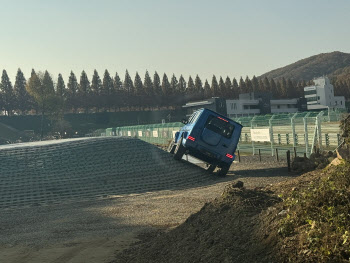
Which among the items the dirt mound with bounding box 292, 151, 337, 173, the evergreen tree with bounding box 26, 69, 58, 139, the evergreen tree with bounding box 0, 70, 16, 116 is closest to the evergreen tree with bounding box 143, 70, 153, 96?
the evergreen tree with bounding box 0, 70, 16, 116

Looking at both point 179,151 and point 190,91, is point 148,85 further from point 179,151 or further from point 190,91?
point 179,151

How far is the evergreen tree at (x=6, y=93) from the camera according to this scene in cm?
11194

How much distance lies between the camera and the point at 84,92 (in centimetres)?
12462

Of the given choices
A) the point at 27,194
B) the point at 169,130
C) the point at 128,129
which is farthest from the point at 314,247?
the point at 128,129

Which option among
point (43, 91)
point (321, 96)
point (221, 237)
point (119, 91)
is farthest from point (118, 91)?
point (221, 237)

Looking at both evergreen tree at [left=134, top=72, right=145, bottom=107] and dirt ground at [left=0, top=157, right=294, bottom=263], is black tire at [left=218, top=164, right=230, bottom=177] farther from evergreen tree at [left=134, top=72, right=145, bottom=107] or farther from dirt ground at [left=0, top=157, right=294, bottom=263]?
evergreen tree at [left=134, top=72, right=145, bottom=107]

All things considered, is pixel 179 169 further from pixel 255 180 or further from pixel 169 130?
pixel 169 130

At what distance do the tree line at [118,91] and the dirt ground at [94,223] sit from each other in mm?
83126

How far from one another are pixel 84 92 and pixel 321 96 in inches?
2634

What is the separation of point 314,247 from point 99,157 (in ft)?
61.0

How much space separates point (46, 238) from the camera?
11250mm

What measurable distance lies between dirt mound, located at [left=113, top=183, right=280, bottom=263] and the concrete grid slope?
30.8 feet

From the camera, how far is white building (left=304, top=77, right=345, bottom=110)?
132 meters

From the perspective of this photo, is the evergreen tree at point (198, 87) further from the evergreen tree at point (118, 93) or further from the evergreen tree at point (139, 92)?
the evergreen tree at point (118, 93)
